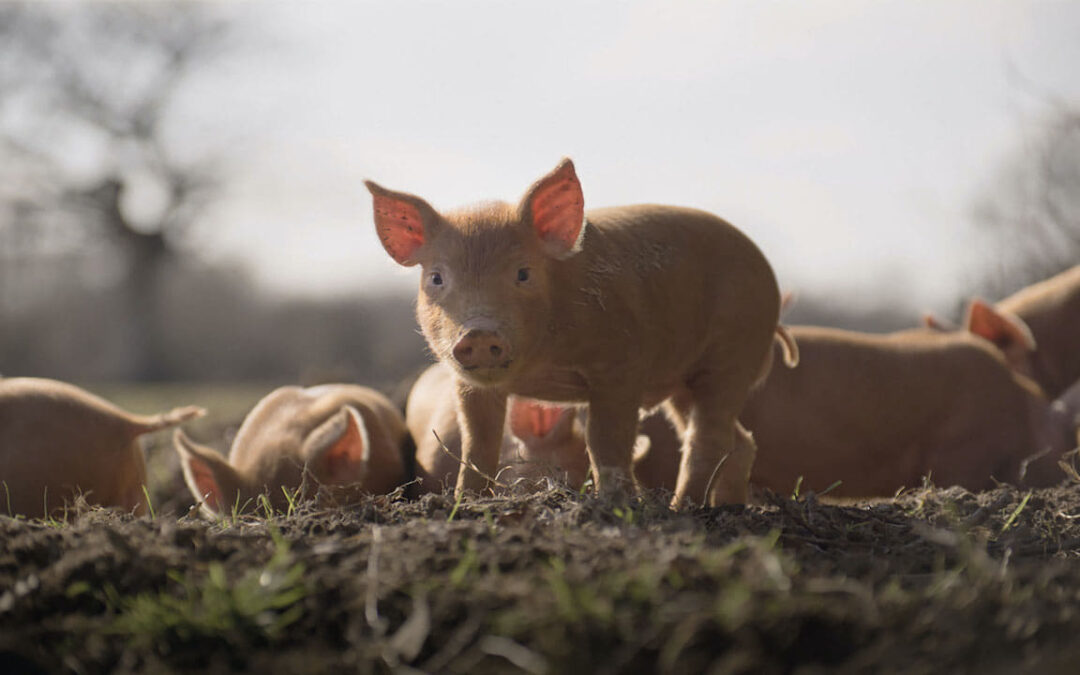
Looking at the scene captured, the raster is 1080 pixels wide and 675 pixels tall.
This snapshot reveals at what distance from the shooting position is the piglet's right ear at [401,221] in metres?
3.50

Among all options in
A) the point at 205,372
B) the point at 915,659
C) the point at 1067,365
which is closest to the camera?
the point at 915,659

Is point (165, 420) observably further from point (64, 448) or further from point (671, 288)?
point (671, 288)

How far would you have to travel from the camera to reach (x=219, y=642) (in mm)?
2043

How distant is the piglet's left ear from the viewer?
4.52 meters

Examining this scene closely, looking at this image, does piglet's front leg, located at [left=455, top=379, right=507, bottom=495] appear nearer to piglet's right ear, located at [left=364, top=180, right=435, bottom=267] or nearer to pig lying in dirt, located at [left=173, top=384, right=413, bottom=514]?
piglet's right ear, located at [left=364, top=180, right=435, bottom=267]

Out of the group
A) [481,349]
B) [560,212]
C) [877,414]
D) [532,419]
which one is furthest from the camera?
[877,414]

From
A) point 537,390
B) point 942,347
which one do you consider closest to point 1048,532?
point 537,390

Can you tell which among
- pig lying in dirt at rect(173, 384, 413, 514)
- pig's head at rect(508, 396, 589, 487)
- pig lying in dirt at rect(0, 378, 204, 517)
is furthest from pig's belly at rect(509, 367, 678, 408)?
pig lying in dirt at rect(0, 378, 204, 517)

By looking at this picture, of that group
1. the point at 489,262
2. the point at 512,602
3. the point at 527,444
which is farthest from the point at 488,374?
the point at 527,444

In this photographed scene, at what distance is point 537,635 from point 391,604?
359 millimetres

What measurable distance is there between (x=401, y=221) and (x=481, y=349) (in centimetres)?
74

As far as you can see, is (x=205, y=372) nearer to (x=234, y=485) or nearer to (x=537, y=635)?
(x=234, y=485)

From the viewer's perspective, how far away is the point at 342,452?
4.63 metres

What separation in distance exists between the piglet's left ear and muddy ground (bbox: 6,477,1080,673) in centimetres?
182
